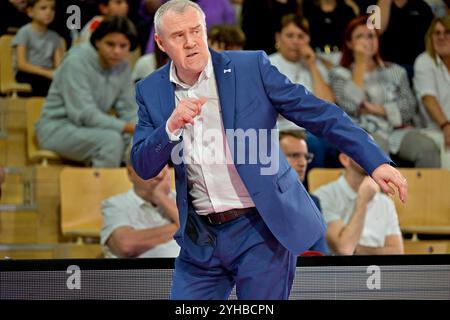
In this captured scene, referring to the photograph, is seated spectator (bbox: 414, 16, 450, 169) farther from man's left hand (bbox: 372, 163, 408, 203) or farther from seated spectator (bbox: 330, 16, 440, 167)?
man's left hand (bbox: 372, 163, 408, 203)

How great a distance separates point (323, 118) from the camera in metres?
2.14

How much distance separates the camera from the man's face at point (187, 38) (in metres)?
2.17

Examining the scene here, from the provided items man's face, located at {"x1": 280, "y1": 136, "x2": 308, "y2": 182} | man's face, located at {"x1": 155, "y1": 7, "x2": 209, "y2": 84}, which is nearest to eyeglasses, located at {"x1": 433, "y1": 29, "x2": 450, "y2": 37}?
man's face, located at {"x1": 280, "y1": 136, "x2": 308, "y2": 182}

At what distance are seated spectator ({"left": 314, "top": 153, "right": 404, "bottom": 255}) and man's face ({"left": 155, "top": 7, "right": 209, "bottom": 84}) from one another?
150cm

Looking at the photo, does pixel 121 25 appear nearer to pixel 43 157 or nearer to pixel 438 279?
pixel 43 157

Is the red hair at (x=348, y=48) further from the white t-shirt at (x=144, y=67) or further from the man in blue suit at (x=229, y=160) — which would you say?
the man in blue suit at (x=229, y=160)

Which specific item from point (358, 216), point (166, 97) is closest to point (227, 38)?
point (358, 216)

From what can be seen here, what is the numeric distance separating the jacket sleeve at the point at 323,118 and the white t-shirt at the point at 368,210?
148 centimetres

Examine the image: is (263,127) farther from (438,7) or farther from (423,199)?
(438,7)

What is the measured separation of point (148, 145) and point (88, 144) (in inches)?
77.1

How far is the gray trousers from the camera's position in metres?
4.01
